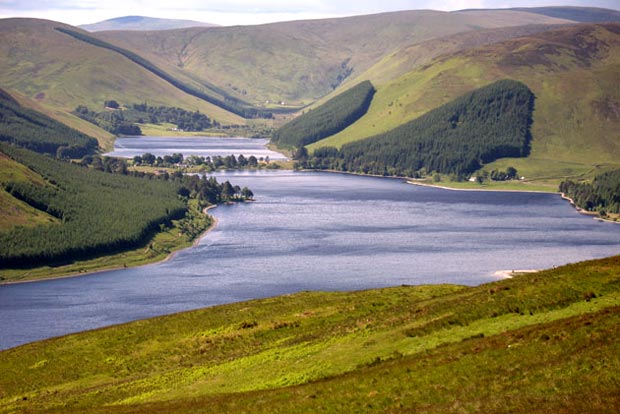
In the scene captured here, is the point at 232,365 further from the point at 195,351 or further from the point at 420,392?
the point at 420,392

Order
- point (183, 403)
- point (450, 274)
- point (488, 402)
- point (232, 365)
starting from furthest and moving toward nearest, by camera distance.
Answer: point (450, 274) → point (232, 365) → point (183, 403) → point (488, 402)

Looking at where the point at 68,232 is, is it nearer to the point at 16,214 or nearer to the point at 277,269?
the point at 16,214

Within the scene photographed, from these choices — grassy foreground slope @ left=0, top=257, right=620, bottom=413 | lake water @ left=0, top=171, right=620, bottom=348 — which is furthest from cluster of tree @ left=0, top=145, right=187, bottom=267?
grassy foreground slope @ left=0, top=257, right=620, bottom=413

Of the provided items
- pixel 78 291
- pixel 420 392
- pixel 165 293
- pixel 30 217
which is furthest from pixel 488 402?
pixel 30 217

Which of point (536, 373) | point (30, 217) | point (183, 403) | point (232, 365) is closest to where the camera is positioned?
point (536, 373)

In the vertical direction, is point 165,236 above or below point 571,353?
below

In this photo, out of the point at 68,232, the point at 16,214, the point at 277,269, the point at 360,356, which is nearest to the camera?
the point at 360,356

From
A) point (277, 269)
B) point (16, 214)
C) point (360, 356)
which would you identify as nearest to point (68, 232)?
point (16, 214)

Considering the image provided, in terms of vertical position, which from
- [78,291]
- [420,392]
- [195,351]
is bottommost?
[78,291]
